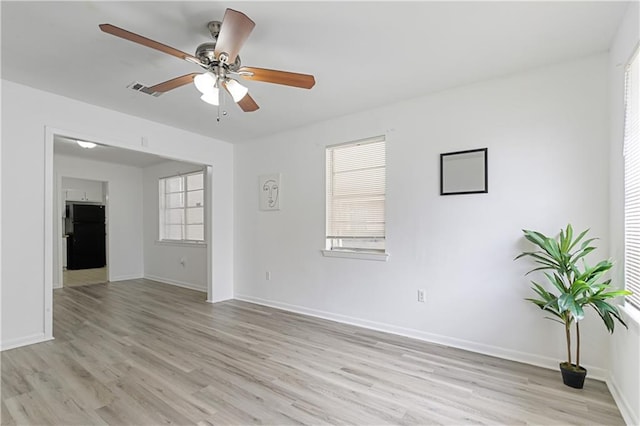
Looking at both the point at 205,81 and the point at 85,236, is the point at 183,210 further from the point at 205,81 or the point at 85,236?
the point at 205,81

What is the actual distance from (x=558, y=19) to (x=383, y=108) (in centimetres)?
178

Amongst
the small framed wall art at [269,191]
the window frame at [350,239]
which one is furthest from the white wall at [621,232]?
the small framed wall art at [269,191]

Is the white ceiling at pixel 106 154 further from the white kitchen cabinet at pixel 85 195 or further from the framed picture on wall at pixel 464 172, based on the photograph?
the framed picture on wall at pixel 464 172

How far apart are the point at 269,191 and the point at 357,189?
1.51 meters

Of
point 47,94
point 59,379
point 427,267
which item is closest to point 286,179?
point 427,267

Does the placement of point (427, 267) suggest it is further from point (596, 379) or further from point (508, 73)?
point (508, 73)

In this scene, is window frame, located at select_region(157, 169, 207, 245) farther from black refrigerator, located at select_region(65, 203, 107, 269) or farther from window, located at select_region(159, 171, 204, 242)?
black refrigerator, located at select_region(65, 203, 107, 269)

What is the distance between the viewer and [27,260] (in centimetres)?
317

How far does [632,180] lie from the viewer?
1993mm

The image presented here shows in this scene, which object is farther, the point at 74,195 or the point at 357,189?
the point at 74,195

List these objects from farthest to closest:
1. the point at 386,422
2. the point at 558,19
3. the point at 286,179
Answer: the point at 286,179
the point at 558,19
the point at 386,422

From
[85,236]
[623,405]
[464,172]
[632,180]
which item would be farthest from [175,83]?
[85,236]

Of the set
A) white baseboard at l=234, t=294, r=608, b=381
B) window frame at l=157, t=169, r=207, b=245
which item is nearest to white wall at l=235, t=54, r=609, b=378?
white baseboard at l=234, t=294, r=608, b=381

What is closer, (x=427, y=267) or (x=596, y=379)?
(x=596, y=379)
